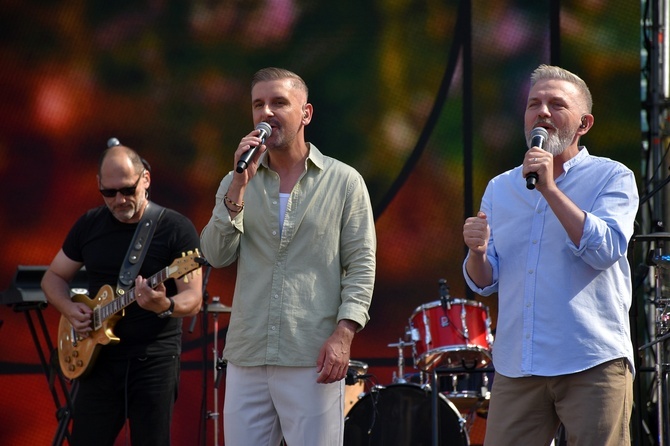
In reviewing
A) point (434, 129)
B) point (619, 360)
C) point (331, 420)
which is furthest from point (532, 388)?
point (434, 129)

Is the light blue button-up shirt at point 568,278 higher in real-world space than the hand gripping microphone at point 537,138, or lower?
lower

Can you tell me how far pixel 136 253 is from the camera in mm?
4160

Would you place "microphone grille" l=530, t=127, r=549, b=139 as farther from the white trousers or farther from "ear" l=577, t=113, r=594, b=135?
the white trousers

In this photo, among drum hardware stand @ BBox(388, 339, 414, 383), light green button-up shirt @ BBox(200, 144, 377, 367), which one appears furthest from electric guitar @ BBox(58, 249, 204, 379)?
drum hardware stand @ BBox(388, 339, 414, 383)

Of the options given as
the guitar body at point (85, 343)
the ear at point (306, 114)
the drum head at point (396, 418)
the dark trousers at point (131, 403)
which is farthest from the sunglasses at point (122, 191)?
the drum head at point (396, 418)

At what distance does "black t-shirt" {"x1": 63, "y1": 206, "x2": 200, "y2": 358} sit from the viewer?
13.5 feet

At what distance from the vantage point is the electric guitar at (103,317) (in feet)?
13.1

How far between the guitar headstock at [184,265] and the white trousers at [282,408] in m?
0.91

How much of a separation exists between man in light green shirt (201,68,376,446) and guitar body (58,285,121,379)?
109cm

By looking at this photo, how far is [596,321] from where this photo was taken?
270 centimetres

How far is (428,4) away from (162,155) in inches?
75.9

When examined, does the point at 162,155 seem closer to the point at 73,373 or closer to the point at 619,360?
the point at 73,373

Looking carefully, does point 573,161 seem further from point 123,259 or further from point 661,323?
point 123,259

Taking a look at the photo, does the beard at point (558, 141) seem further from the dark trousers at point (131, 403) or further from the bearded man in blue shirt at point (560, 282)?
the dark trousers at point (131, 403)
